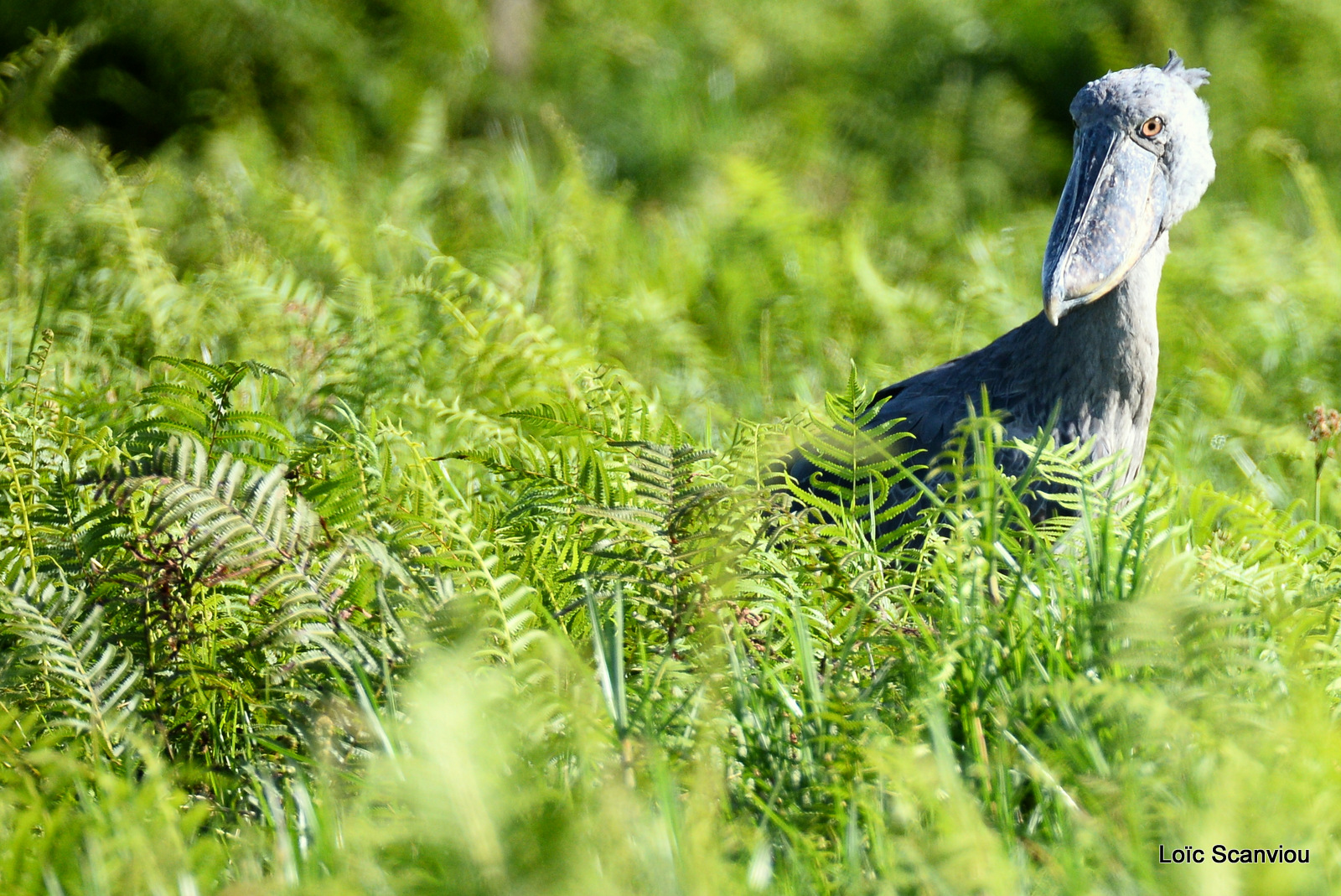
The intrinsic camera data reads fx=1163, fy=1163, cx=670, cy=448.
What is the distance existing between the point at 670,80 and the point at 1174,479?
13.1ft

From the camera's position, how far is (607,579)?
1840 millimetres

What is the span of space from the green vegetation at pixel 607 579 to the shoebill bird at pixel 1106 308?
0.74 ft

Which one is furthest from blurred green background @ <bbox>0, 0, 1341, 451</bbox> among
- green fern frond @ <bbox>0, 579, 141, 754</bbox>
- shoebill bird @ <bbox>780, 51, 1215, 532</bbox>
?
green fern frond @ <bbox>0, 579, 141, 754</bbox>

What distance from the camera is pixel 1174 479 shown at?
9.23 ft

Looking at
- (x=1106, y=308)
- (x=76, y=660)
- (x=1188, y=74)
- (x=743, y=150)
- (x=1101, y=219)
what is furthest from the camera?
(x=743, y=150)

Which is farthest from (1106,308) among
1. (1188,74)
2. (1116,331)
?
(1188,74)

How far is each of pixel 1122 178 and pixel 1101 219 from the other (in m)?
0.12

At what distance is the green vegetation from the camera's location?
1333mm

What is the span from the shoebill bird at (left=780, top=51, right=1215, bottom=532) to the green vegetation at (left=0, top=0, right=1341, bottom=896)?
8.9 inches

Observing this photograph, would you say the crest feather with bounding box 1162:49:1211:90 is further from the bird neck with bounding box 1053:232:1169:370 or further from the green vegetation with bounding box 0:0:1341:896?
the green vegetation with bounding box 0:0:1341:896

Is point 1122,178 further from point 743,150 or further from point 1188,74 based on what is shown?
point 743,150

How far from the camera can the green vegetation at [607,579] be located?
4.37ft

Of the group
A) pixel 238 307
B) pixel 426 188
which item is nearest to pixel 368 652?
pixel 238 307

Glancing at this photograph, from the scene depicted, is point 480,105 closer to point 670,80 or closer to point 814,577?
point 670,80
